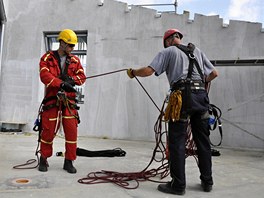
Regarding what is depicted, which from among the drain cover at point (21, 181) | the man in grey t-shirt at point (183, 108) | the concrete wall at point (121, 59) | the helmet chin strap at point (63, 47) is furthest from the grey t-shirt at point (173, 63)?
the concrete wall at point (121, 59)

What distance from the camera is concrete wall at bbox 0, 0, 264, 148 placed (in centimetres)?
609

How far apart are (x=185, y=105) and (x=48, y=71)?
5.24ft

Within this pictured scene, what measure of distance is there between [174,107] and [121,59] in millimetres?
4449

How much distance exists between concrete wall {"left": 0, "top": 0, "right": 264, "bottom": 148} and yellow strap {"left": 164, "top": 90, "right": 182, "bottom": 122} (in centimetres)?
388

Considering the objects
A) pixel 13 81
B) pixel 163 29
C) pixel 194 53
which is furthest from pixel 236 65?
pixel 13 81

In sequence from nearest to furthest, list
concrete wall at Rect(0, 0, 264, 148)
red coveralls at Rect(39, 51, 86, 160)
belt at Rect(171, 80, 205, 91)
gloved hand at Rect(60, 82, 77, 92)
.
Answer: belt at Rect(171, 80, 205, 91), gloved hand at Rect(60, 82, 77, 92), red coveralls at Rect(39, 51, 86, 160), concrete wall at Rect(0, 0, 264, 148)

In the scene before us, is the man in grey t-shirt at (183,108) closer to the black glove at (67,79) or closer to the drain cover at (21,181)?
the black glove at (67,79)

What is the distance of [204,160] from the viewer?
106 inches

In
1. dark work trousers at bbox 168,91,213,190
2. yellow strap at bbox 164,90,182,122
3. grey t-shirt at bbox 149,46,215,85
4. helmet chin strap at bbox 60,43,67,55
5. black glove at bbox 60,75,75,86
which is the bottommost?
dark work trousers at bbox 168,91,213,190

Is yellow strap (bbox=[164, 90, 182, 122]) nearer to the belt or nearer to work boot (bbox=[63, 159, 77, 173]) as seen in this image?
the belt

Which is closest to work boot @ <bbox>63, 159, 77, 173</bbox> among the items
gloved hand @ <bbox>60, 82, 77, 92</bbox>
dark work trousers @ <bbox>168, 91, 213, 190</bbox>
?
gloved hand @ <bbox>60, 82, 77, 92</bbox>

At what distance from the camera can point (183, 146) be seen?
2590 millimetres

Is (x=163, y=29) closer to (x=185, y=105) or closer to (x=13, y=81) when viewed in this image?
(x=13, y=81)

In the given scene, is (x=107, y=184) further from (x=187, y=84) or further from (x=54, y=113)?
(x=187, y=84)
